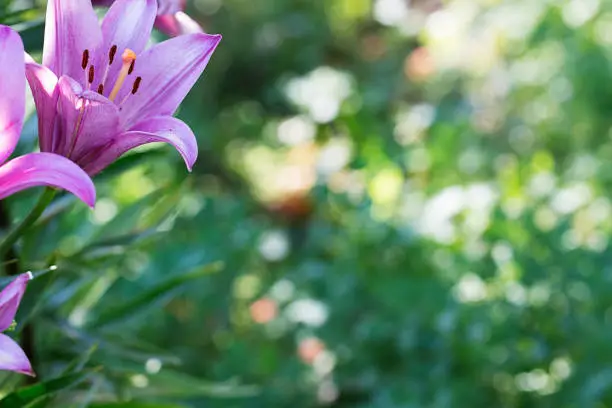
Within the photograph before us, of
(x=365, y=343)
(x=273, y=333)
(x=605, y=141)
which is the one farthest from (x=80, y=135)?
(x=605, y=141)

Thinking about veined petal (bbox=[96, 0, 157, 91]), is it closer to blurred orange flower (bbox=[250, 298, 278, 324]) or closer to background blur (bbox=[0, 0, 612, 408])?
background blur (bbox=[0, 0, 612, 408])

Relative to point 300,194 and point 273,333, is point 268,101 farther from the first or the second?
point 273,333

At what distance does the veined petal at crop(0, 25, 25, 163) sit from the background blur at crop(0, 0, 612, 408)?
258mm

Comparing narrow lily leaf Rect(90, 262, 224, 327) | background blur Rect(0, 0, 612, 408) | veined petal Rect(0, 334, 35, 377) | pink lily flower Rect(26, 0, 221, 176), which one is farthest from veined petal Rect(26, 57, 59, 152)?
narrow lily leaf Rect(90, 262, 224, 327)

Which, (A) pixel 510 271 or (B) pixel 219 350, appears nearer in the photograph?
(A) pixel 510 271

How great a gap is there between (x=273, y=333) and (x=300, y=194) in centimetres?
92

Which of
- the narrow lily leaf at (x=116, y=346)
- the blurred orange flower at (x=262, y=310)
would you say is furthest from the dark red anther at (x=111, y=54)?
the blurred orange flower at (x=262, y=310)

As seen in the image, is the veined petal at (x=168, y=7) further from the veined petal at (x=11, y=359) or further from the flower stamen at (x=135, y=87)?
the veined petal at (x=11, y=359)

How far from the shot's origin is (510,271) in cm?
132

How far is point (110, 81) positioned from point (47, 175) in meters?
0.11

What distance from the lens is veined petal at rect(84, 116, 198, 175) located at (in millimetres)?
434

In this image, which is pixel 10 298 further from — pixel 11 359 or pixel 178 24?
pixel 178 24

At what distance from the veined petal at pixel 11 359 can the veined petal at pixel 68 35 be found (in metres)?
0.15

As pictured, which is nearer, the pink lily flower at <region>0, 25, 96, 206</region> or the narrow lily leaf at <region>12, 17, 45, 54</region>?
the pink lily flower at <region>0, 25, 96, 206</region>
